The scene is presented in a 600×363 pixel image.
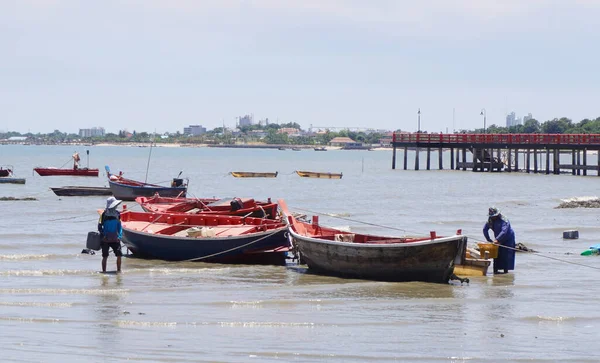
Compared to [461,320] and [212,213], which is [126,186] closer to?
[212,213]

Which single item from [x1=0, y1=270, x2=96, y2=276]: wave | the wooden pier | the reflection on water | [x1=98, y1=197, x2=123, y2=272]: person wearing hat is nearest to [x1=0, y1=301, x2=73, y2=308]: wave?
the reflection on water

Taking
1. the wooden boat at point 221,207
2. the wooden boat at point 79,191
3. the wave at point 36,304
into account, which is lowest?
the wooden boat at point 79,191

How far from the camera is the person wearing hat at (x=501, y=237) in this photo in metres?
18.4

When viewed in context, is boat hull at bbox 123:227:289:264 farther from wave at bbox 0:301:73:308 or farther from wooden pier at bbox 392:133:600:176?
wooden pier at bbox 392:133:600:176

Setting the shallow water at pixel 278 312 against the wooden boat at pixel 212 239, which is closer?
the shallow water at pixel 278 312

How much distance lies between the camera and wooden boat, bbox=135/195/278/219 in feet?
78.4

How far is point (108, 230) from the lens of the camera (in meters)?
18.0

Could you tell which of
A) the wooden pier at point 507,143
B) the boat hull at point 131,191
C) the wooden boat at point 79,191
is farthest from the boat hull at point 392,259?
the wooden pier at point 507,143

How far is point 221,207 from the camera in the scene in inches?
977

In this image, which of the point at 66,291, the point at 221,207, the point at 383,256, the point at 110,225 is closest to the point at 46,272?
the point at 110,225

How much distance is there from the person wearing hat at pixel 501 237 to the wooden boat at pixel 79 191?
30.8 meters

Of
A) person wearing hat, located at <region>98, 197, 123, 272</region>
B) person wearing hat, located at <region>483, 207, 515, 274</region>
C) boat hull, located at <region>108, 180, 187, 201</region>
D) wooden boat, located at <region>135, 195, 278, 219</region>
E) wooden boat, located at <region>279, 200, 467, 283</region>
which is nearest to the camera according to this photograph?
wooden boat, located at <region>279, 200, 467, 283</region>

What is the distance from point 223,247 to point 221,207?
13.0 feet

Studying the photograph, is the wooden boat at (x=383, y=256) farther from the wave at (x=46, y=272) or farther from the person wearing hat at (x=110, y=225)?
the wave at (x=46, y=272)
